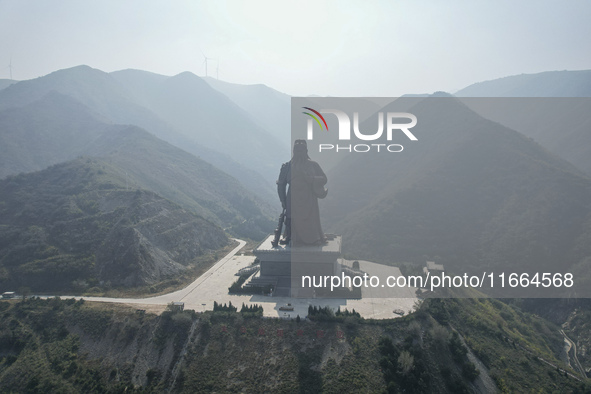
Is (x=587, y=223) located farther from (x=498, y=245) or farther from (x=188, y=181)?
(x=188, y=181)

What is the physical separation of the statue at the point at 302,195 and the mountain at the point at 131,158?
31.4m

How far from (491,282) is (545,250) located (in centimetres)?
721

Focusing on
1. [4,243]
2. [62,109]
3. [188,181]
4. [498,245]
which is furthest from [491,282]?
[62,109]

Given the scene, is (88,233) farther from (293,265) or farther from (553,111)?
(553,111)

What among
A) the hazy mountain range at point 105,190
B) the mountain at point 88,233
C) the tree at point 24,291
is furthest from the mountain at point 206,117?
the tree at point 24,291

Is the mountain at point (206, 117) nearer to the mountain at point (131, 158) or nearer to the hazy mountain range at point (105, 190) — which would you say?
the hazy mountain range at point (105, 190)

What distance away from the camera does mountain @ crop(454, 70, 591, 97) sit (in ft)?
397

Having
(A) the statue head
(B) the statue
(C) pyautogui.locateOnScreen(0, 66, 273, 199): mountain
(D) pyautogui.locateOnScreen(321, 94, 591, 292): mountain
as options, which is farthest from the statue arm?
(C) pyautogui.locateOnScreen(0, 66, 273, 199): mountain

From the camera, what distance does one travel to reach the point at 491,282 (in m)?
43.9

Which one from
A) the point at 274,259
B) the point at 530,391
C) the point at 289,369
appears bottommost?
the point at 530,391

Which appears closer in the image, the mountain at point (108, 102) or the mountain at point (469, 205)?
the mountain at point (469, 205)

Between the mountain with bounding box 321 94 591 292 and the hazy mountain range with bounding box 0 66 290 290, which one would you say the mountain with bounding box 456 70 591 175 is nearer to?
the mountain with bounding box 321 94 591 292

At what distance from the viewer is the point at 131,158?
73.6 m

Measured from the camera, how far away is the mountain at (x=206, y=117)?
487ft
